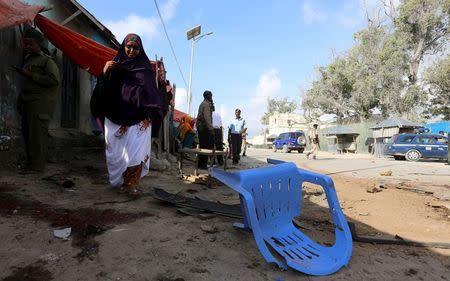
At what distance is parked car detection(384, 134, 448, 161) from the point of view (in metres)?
20.2

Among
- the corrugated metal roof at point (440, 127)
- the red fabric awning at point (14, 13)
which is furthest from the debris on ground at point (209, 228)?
the corrugated metal roof at point (440, 127)

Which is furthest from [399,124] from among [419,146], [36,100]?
[36,100]

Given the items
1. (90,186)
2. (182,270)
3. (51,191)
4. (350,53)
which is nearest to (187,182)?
(90,186)

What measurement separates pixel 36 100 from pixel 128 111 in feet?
4.72

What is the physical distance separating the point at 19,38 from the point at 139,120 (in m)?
2.56

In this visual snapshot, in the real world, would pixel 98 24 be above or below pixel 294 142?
above

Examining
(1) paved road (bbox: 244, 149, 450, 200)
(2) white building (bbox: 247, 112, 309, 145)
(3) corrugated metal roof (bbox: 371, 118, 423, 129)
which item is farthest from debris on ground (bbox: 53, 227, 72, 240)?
(2) white building (bbox: 247, 112, 309, 145)

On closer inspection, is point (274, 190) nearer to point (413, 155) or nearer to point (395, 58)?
point (413, 155)

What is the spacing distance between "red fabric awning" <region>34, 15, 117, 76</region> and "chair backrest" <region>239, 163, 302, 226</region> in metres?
4.62

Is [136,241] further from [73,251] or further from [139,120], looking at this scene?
[139,120]

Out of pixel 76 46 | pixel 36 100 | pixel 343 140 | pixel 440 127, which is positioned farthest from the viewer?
pixel 343 140

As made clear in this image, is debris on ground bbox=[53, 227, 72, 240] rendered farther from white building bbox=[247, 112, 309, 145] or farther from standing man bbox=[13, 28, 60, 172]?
white building bbox=[247, 112, 309, 145]

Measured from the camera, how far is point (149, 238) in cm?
337

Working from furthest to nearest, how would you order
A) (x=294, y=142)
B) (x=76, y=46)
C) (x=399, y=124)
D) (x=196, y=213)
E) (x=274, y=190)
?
(x=294, y=142) → (x=399, y=124) → (x=76, y=46) → (x=196, y=213) → (x=274, y=190)
